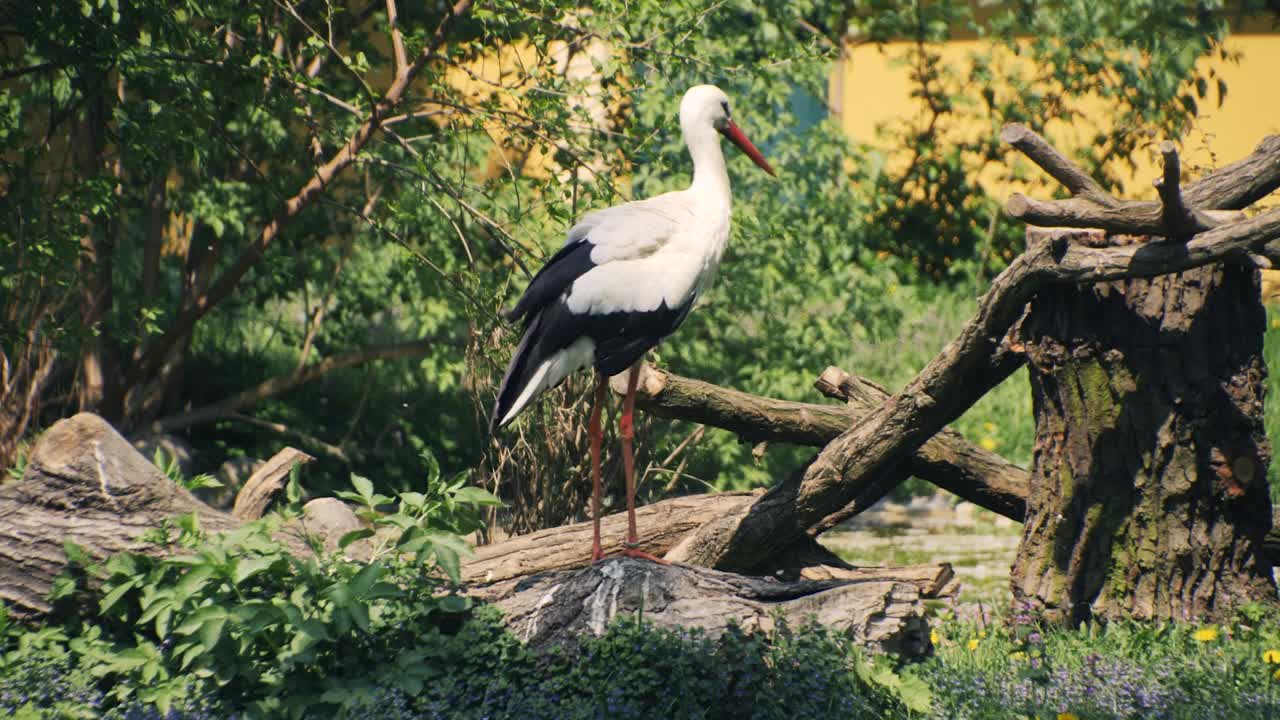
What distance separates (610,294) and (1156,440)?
6.57 ft

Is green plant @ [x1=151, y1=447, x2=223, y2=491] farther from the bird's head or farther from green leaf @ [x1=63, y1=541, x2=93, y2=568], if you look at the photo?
the bird's head

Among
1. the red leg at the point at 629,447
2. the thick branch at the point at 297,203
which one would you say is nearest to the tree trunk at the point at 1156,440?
the red leg at the point at 629,447

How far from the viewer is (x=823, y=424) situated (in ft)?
17.8

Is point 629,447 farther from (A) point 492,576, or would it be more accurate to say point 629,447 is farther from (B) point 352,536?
(B) point 352,536

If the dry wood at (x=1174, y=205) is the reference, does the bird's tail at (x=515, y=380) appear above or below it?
below

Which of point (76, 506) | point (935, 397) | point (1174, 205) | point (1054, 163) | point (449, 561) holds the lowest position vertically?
point (449, 561)

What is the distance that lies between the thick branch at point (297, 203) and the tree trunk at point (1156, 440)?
10.9ft

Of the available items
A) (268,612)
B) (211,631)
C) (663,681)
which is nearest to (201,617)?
(211,631)

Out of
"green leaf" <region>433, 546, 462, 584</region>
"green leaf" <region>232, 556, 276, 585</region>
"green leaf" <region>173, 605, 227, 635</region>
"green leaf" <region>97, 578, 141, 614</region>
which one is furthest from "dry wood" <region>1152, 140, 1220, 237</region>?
"green leaf" <region>97, 578, 141, 614</region>

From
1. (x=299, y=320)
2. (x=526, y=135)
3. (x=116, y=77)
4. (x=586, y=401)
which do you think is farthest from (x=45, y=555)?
(x=299, y=320)

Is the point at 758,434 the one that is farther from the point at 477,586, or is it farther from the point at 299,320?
the point at 299,320

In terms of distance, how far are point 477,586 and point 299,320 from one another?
19.8 ft

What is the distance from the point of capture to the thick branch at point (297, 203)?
21.7 ft

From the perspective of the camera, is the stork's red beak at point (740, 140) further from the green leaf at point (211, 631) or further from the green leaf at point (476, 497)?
the green leaf at point (211, 631)
